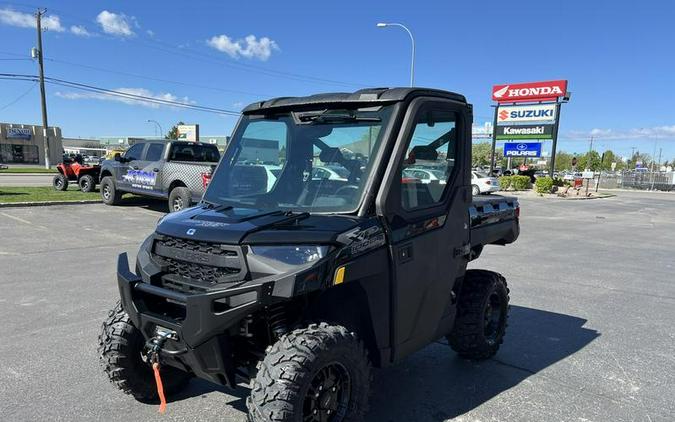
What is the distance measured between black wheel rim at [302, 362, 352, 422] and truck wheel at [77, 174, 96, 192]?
710 inches

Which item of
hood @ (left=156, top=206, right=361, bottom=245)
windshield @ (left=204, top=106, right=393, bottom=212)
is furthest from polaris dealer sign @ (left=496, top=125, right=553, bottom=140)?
hood @ (left=156, top=206, right=361, bottom=245)

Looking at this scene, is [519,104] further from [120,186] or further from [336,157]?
[336,157]

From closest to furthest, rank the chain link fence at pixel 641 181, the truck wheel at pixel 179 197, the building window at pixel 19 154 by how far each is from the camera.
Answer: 1. the truck wheel at pixel 179 197
2. the chain link fence at pixel 641 181
3. the building window at pixel 19 154

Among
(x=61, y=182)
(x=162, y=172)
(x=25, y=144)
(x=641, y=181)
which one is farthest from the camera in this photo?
(x=25, y=144)

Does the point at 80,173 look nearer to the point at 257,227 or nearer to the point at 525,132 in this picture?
the point at 257,227

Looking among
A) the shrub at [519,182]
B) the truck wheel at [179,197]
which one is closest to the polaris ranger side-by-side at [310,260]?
the truck wheel at [179,197]

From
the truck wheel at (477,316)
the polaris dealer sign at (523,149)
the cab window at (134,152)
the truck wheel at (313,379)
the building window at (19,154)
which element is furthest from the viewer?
the building window at (19,154)

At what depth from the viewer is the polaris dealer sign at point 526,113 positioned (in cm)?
3483

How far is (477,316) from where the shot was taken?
4.05 metres

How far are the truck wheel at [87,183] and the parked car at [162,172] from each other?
2790 millimetres

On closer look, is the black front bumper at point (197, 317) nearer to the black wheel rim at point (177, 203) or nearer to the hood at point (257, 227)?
the hood at point (257, 227)

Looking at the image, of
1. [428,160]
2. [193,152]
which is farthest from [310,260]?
[193,152]

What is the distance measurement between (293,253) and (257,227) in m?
0.27

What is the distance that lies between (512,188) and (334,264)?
33889mm
